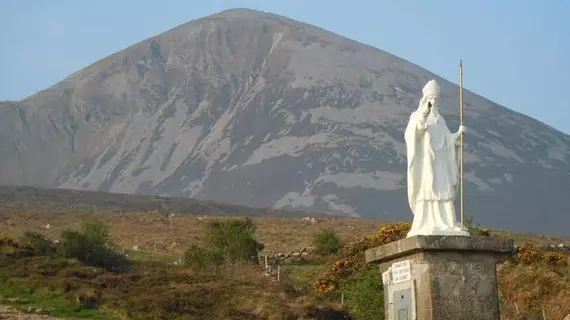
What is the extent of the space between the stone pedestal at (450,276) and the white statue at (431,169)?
344 millimetres

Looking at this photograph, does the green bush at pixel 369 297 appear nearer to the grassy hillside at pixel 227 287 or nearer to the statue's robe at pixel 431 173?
the grassy hillside at pixel 227 287

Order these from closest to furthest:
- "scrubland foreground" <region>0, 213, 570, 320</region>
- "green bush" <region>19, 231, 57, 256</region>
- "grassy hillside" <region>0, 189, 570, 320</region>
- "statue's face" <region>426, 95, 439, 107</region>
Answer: "statue's face" <region>426, 95, 439, 107</region> < "grassy hillside" <region>0, 189, 570, 320</region> < "scrubland foreground" <region>0, 213, 570, 320</region> < "green bush" <region>19, 231, 57, 256</region>

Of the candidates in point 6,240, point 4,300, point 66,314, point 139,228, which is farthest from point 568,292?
point 139,228

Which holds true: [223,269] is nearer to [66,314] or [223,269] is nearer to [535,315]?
[66,314]

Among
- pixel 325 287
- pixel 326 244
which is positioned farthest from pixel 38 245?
pixel 325 287

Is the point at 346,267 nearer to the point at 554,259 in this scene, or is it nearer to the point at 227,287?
the point at 227,287

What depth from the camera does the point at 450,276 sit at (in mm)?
13961

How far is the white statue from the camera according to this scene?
14266 millimetres

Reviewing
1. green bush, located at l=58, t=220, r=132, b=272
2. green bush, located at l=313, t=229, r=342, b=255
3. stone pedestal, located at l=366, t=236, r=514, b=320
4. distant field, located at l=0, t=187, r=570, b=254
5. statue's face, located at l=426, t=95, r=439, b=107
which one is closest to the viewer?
stone pedestal, located at l=366, t=236, r=514, b=320

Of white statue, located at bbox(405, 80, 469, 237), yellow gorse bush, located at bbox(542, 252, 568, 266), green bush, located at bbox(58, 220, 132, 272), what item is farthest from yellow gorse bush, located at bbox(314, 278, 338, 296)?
white statue, located at bbox(405, 80, 469, 237)

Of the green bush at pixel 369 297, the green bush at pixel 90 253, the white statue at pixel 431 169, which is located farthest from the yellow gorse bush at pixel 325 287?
the white statue at pixel 431 169

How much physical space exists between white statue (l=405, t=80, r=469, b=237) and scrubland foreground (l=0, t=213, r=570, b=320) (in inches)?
526

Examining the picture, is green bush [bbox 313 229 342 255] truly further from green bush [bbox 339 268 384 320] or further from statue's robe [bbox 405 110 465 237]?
statue's robe [bbox 405 110 465 237]

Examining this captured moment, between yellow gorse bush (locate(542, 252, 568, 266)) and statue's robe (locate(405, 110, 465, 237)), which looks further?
yellow gorse bush (locate(542, 252, 568, 266))
